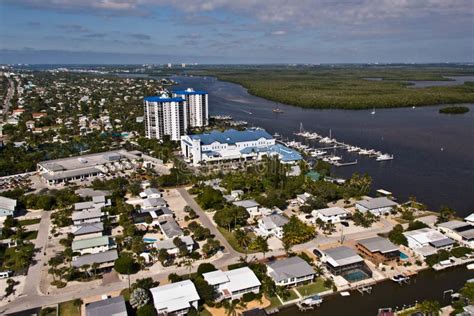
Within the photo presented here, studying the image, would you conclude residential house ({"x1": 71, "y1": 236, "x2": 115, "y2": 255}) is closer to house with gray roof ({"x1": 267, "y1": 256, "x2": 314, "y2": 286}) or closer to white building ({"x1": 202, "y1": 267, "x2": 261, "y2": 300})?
white building ({"x1": 202, "y1": 267, "x2": 261, "y2": 300})

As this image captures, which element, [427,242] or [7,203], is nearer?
[427,242]

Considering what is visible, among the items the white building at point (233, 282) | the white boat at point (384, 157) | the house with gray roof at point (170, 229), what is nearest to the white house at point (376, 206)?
the white building at point (233, 282)

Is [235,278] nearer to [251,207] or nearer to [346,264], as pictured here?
[346,264]

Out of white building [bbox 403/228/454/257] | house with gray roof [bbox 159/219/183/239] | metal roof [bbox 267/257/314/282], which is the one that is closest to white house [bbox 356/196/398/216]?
white building [bbox 403/228/454/257]

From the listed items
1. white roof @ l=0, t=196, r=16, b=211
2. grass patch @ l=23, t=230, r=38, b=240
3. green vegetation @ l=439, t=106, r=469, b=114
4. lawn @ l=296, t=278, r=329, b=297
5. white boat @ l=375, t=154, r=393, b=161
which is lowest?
lawn @ l=296, t=278, r=329, b=297

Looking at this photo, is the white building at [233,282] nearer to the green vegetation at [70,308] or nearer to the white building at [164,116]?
the green vegetation at [70,308]

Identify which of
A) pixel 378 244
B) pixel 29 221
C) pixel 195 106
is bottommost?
pixel 29 221

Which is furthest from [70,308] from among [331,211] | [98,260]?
[331,211]
